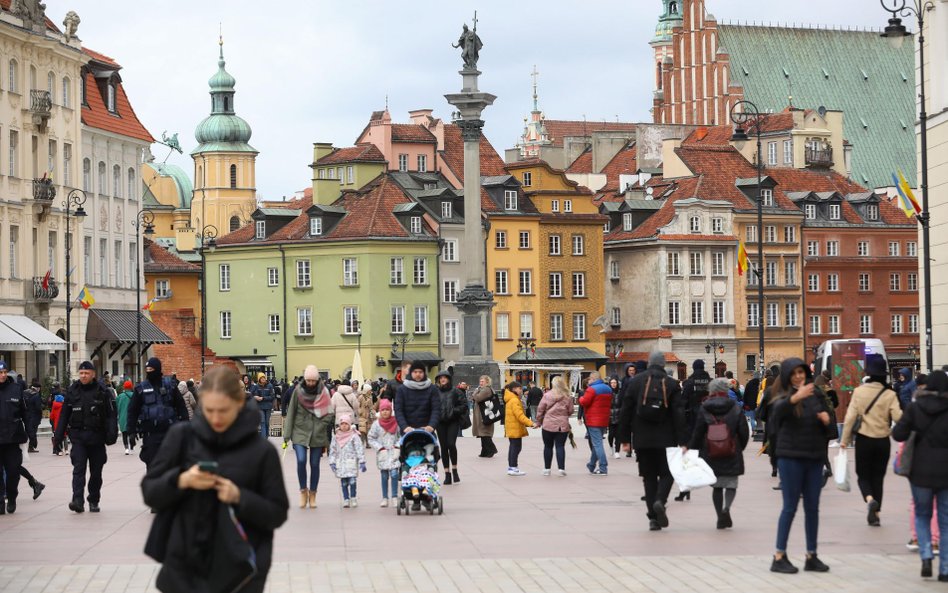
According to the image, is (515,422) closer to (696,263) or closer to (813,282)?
(696,263)

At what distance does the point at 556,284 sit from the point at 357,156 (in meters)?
12.1

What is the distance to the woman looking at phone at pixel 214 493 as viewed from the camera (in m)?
8.12

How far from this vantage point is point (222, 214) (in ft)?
493

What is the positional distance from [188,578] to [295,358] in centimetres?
8618

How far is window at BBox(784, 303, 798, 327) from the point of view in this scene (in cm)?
10169

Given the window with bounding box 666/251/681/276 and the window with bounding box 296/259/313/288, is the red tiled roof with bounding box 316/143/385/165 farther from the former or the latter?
the window with bounding box 666/251/681/276

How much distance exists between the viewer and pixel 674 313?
99062 millimetres

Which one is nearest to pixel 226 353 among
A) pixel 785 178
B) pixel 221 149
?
pixel 785 178

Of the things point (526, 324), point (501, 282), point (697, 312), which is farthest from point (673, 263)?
point (501, 282)

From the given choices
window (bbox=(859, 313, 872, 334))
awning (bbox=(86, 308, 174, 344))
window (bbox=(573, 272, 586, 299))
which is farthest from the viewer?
window (bbox=(859, 313, 872, 334))

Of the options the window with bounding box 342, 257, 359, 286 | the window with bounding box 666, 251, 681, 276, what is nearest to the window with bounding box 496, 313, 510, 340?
the window with bounding box 342, 257, 359, 286

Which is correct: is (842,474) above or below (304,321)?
below

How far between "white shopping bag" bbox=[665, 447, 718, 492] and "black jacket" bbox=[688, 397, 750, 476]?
15.8 inches

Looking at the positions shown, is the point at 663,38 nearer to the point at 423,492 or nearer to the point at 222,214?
the point at 222,214
